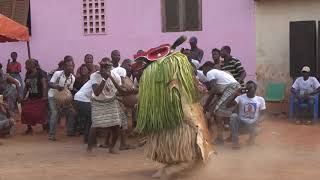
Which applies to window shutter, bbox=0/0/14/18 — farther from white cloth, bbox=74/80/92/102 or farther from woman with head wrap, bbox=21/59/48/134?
white cloth, bbox=74/80/92/102

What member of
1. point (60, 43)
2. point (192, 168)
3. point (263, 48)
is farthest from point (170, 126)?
point (60, 43)

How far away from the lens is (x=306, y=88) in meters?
12.1

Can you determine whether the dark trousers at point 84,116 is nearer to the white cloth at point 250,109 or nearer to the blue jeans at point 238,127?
the blue jeans at point 238,127

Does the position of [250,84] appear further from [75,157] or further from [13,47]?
[13,47]

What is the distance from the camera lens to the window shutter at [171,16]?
535 inches

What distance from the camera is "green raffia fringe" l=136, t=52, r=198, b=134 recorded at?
6.78 meters

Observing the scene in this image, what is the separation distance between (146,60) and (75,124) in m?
4.36

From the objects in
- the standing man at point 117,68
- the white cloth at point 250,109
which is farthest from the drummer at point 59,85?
the white cloth at point 250,109

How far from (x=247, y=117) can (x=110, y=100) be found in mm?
2193

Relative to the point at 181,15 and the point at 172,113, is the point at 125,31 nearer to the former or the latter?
the point at 181,15

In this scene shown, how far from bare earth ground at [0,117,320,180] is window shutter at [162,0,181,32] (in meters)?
3.85

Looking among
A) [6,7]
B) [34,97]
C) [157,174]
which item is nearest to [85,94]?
[34,97]

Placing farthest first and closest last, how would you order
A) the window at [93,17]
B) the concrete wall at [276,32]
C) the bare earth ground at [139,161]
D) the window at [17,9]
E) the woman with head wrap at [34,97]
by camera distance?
the window at [17,9]
the window at [93,17]
the concrete wall at [276,32]
the woman with head wrap at [34,97]
the bare earth ground at [139,161]

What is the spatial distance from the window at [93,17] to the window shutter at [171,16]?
1557 millimetres
